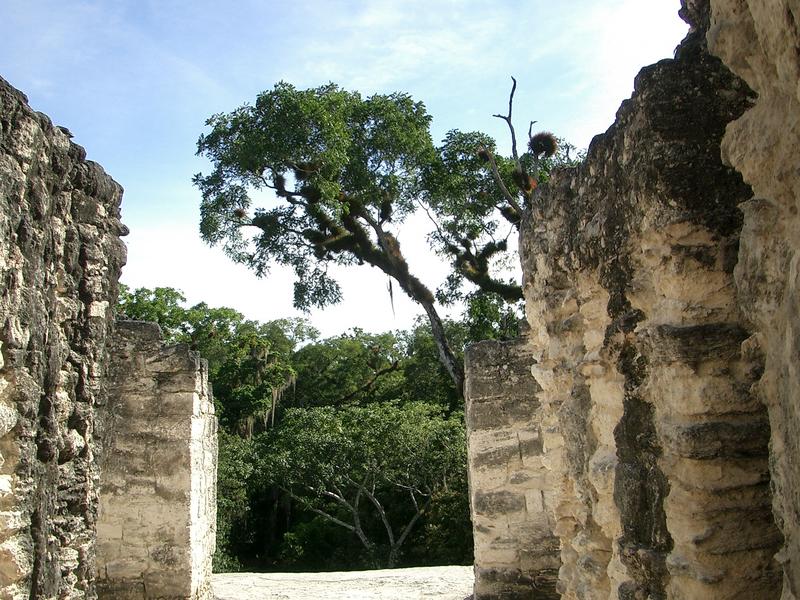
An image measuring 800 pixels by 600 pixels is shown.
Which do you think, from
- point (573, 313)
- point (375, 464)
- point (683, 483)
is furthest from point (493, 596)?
point (375, 464)

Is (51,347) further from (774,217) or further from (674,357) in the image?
(774,217)

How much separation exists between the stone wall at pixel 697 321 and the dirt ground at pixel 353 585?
14.8 feet

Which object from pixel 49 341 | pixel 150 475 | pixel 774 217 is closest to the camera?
pixel 774 217

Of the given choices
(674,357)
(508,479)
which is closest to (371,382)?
(508,479)

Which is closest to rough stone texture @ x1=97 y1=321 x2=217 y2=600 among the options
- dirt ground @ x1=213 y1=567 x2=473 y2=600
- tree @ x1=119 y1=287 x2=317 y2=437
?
dirt ground @ x1=213 y1=567 x2=473 y2=600

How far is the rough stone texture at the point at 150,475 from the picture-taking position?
19.7 feet

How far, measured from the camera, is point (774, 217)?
5.72ft

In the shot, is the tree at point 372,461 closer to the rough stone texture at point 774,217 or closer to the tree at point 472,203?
the tree at point 472,203

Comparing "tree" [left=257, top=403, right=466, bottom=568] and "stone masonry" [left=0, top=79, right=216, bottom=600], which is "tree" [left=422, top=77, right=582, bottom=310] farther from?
"stone masonry" [left=0, top=79, right=216, bottom=600]

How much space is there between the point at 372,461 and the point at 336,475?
0.70 m

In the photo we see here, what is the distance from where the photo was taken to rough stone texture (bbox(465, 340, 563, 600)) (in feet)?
20.0

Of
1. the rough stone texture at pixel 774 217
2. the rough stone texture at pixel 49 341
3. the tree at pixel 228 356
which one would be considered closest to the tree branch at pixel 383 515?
the tree at pixel 228 356

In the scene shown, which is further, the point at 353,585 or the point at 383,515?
the point at 383,515

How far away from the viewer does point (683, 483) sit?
2.04m
